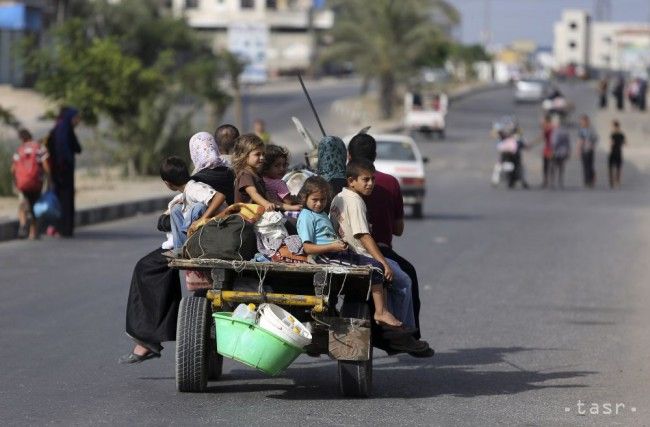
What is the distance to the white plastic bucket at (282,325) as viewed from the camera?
26.8 feet

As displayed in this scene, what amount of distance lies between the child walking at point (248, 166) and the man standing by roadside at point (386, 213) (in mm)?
569

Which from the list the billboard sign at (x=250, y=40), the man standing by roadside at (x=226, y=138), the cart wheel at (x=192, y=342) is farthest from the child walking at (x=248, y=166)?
the billboard sign at (x=250, y=40)

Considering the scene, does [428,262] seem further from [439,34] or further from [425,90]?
[425,90]

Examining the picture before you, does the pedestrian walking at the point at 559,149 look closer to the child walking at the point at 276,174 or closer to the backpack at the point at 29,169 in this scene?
the backpack at the point at 29,169

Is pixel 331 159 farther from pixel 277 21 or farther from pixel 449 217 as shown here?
pixel 277 21

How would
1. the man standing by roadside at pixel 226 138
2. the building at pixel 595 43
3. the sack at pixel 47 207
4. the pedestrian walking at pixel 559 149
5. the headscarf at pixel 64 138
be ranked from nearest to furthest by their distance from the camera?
the man standing by roadside at pixel 226 138, the sack at pixel 47 207, the headscarf at pixel 64 138, the pedestrian walking at pixel 559 149, the building at pixel 595 43

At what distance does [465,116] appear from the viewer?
244 feet

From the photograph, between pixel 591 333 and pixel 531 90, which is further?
pixel 531 90

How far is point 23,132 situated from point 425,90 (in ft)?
216

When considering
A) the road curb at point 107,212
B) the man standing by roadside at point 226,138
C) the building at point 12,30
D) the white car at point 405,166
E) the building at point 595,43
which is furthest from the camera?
the building at point 595,43

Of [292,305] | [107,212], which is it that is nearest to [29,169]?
[107,212]

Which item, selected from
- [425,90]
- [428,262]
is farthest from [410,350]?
[425,90]

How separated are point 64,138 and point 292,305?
11.8 m

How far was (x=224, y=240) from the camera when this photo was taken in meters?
8.49
